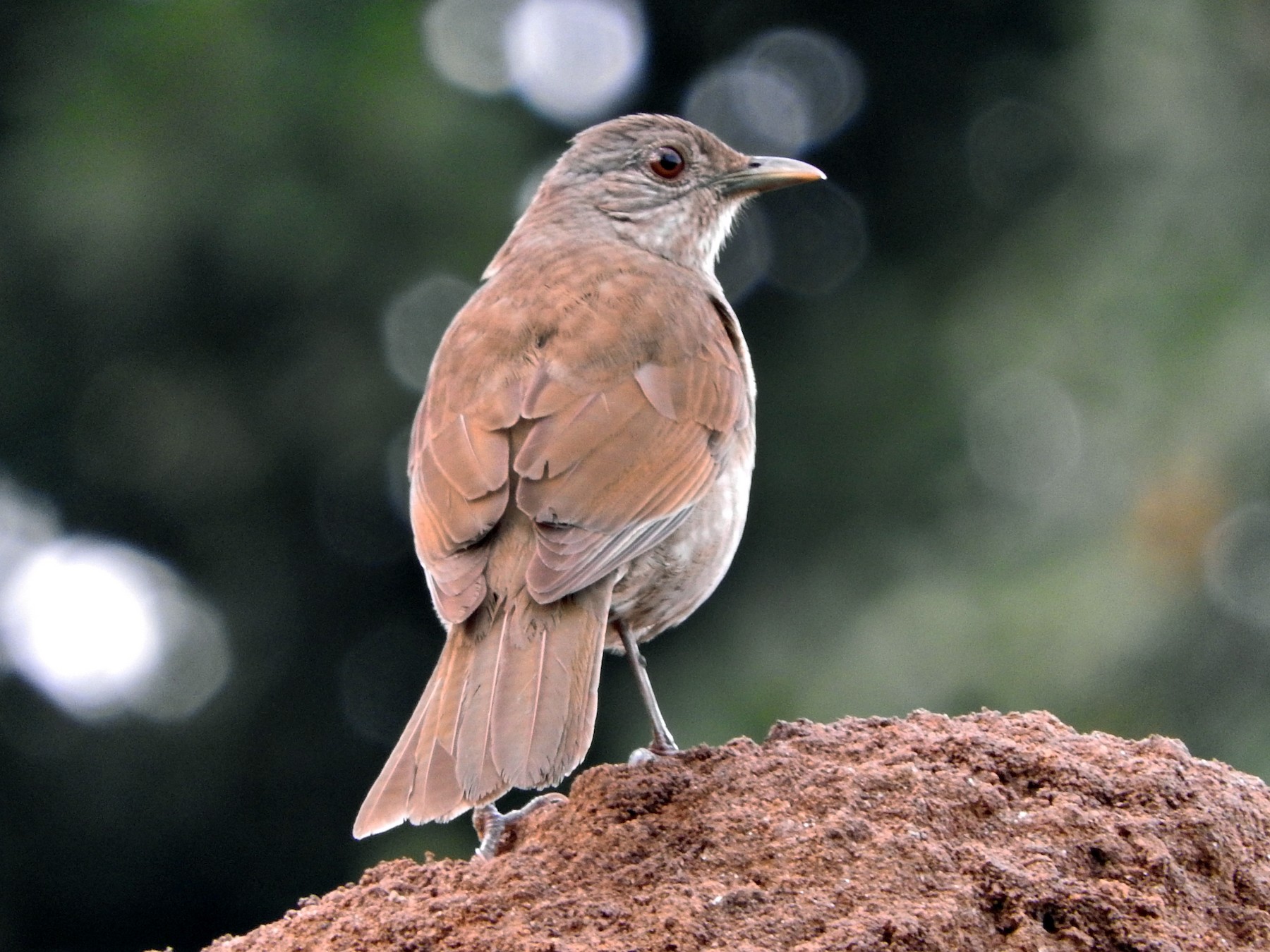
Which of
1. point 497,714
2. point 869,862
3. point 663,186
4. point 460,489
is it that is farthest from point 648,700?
point 663,186

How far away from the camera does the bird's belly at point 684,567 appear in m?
4.96

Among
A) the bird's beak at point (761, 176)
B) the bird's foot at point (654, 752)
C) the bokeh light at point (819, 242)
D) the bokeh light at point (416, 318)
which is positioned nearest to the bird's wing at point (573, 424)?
the bird's foot at point (654, 752)

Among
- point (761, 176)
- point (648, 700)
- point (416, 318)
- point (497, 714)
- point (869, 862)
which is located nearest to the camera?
point (869, 862)

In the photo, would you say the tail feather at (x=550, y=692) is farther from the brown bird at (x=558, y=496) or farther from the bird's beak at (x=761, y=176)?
the bird's beak at (x=761, y=176)

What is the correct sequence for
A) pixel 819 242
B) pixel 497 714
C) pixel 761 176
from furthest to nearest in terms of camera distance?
1. pixel 819 242
2. pixel 761 176
3. pixel 497 714

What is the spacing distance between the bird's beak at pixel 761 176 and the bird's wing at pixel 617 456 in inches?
58.0

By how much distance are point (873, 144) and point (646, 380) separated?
5543 millimetres

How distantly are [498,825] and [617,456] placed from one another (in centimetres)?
106

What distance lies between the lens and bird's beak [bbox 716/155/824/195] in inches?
266

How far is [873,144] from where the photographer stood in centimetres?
1030

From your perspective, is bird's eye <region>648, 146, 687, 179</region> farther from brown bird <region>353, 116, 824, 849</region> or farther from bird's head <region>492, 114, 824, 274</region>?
brown bird <region>353, 116, 824, 849</region>

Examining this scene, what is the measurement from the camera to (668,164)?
688 cm

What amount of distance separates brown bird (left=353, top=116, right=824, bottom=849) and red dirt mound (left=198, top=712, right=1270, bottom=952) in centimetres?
24

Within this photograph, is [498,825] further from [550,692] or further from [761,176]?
[761,176]
